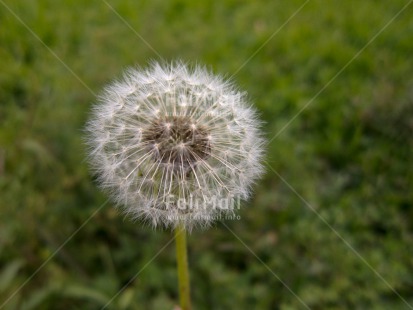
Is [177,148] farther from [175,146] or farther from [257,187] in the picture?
[257,187]

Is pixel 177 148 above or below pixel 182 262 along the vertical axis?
above

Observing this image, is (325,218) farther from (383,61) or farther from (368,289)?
(383,61)

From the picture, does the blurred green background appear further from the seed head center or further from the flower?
the seed head center

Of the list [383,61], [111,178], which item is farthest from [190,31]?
[111,178]

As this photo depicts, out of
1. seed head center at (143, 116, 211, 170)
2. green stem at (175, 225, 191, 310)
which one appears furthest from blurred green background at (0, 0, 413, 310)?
seed head center at (143, 116, 211, 170)

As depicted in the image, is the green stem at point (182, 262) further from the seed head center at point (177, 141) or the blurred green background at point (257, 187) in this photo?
the blurred green background at point (257, 187)

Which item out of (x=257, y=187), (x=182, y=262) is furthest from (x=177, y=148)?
(x=257, y=187)

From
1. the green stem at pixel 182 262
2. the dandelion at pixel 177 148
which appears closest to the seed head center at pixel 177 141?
the dandelion at pixel 177 148
